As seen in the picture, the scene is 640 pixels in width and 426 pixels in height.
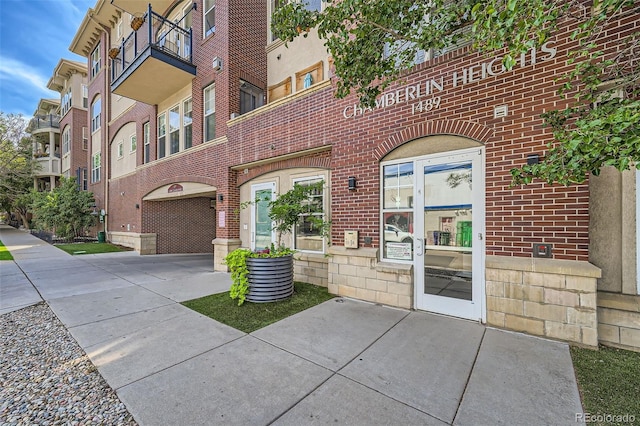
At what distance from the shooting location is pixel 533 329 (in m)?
3.77

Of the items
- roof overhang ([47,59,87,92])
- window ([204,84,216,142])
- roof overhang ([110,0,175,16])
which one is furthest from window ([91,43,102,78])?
window ([204,84,216,142])

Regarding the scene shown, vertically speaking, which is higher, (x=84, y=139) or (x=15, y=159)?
(x=84, y=139)

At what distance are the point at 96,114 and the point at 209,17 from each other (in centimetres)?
1408

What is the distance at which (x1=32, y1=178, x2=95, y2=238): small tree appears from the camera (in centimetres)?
1627

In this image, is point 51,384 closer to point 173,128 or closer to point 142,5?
point 173,128

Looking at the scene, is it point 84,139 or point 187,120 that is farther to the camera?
point 84,139

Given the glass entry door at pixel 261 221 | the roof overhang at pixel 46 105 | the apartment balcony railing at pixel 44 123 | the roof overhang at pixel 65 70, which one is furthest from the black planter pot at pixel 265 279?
the roof overhang at pixel 46 105

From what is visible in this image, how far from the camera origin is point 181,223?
13586 mm

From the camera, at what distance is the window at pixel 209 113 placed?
9.45m

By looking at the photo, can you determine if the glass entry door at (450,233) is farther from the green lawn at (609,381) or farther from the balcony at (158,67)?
the balcony at (158,67)

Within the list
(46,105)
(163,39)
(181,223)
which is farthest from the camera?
(46,105)

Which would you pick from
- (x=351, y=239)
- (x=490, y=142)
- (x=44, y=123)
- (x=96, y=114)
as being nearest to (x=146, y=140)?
(x=96, y=114)

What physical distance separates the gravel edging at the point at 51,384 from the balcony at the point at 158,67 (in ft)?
28.7

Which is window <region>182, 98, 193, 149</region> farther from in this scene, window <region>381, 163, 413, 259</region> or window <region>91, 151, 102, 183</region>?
window <region>91, 151, 102, 183</region>
